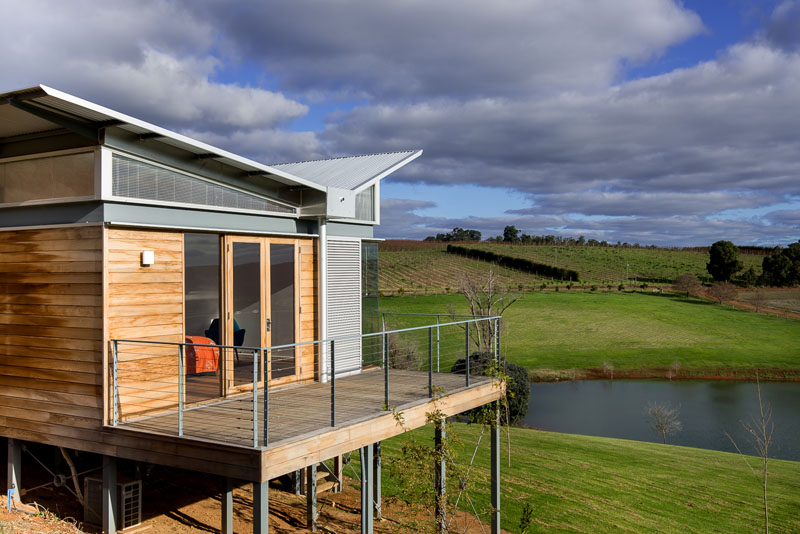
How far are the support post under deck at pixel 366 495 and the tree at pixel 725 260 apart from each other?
60217 mm

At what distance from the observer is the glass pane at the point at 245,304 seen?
7.88 m

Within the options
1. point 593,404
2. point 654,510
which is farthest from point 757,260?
point 654,510

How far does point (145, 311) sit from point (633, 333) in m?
41.2

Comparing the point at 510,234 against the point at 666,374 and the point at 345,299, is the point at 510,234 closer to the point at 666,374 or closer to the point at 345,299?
the point at 666,374

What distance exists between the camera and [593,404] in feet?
96.6

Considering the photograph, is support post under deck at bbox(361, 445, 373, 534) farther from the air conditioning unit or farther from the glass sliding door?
the air conditioning unit

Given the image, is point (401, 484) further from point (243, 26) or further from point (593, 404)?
point (593, 404)

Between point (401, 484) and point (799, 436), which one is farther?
point (799, 436)

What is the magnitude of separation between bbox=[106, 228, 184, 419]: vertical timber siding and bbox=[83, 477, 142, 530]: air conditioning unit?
1.03 meters

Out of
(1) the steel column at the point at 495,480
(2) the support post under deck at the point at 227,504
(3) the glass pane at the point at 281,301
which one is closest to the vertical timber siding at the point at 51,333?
(2) the support post under deck at the point at 227,504

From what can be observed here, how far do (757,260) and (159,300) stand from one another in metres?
75.8

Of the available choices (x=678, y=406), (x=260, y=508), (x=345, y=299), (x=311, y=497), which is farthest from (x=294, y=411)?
(x=678, y=406)

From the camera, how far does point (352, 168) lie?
11414 mm

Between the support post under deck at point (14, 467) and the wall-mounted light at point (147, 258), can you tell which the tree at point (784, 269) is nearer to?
the wall-mounted light at point (147, 258)
